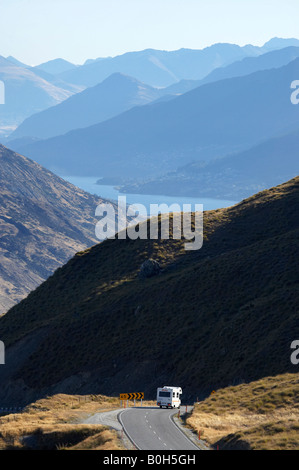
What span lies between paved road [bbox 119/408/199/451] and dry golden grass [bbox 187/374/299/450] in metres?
1.44

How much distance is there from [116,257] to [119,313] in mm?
18797

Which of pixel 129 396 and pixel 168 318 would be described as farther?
pixel 168 318

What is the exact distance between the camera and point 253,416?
139 ft

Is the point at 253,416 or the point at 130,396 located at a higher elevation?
the point at 130,396

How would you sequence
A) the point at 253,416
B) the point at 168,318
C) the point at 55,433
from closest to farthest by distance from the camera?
the point at 55,433
the point at 253,416
the point at 168,318

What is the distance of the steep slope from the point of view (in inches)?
2462

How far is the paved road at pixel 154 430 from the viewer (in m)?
35.2

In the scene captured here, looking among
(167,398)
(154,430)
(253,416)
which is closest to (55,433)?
(154,430)

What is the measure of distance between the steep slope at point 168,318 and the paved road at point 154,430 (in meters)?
13.1

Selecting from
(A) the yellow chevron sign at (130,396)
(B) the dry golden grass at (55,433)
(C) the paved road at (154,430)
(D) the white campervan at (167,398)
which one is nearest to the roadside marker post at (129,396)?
(A) the yellow chevron sign at (130,396)

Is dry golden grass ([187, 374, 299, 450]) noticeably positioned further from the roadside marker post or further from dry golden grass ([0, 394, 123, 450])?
the roadside marker post

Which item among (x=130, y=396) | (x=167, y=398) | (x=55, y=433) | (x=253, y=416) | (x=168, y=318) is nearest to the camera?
(x=55, y=433)

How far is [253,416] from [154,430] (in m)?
6.78

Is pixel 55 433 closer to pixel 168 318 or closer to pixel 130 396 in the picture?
pixel 130 396
